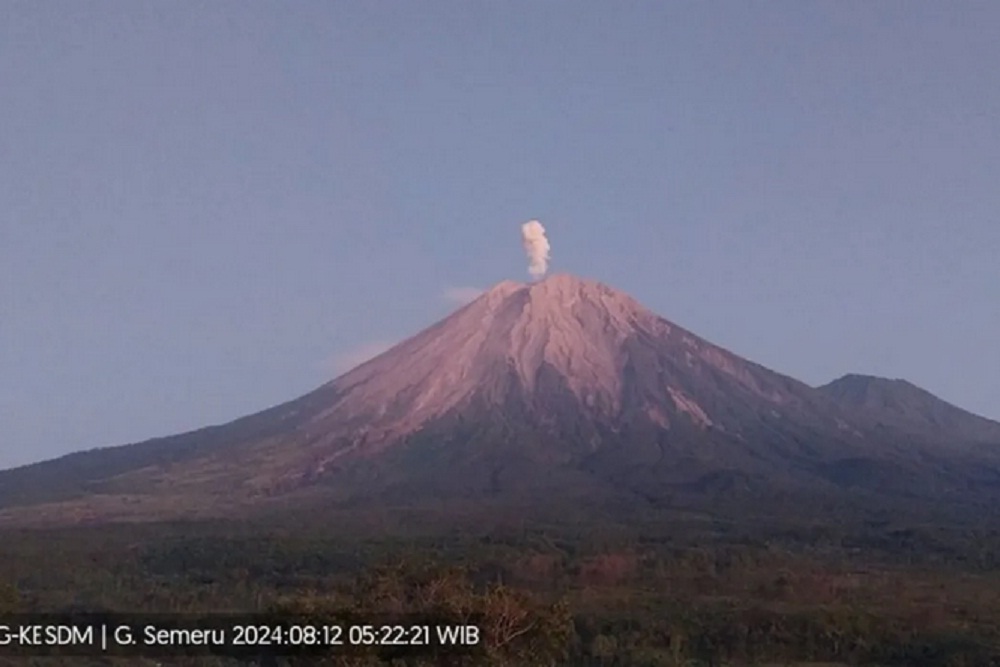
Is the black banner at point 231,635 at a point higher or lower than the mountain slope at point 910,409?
lower

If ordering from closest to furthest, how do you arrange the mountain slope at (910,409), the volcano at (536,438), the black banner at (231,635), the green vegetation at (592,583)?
the black banner at (231,635), the green vegetation at (592,583), the volcano at (536,438), the mountain slope at (910,409)

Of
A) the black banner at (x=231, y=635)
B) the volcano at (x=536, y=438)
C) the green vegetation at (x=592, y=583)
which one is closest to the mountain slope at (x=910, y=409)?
the volcano at (x=536, y=438)

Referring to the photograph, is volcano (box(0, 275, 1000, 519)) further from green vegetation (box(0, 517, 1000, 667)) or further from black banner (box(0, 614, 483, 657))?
black banner (box(0, 614, 483, 657))

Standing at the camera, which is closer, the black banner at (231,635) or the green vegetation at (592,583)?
the black banner at (231,635)

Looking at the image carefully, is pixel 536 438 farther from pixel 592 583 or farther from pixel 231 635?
pixel 231 635

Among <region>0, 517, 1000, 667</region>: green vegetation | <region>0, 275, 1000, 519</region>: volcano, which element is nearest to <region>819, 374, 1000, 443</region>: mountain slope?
<region>0, 275, 1000, 519</region>: volcano

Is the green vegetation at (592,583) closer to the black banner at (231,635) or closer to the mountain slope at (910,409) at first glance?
the black banner at (231,635)

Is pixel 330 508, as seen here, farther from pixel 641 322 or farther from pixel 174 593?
pixel 641 322

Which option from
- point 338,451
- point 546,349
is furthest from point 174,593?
point 546,349

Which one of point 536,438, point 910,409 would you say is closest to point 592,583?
point 536,438
